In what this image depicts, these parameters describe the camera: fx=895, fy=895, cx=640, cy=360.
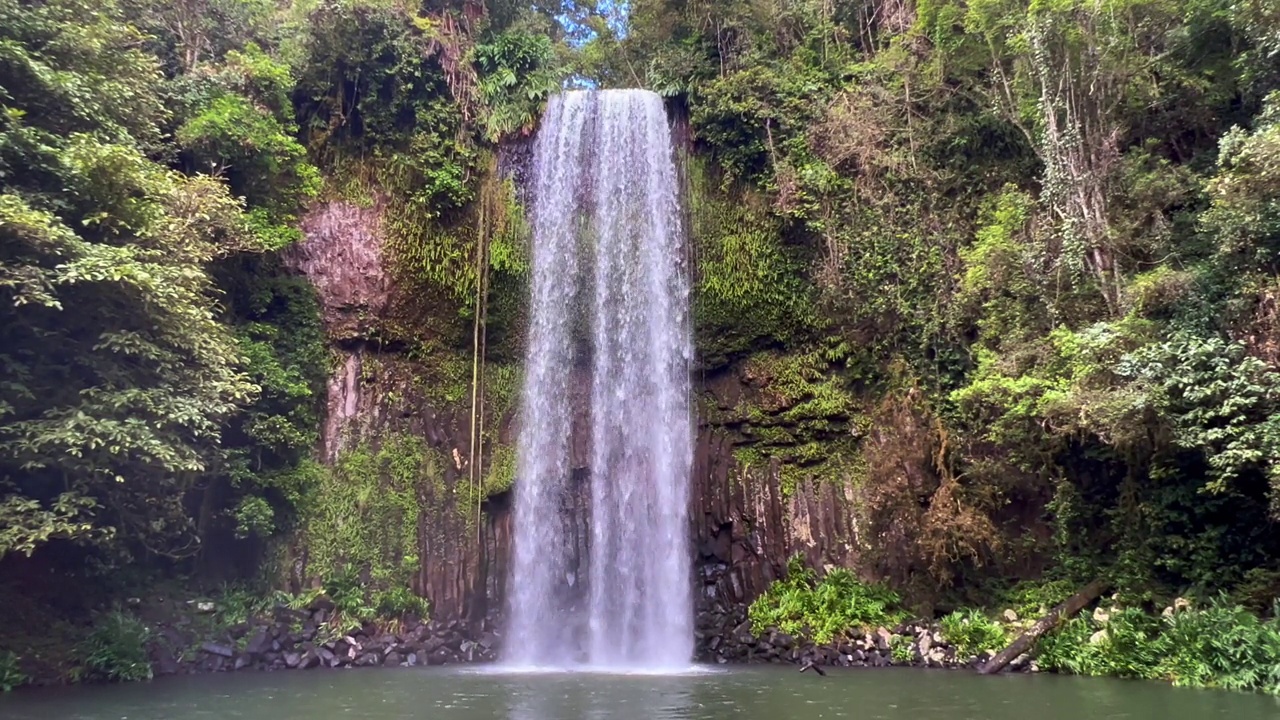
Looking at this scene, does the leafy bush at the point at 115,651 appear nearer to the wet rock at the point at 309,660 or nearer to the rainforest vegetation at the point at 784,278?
the rainforest vegetation at the point at 784,278

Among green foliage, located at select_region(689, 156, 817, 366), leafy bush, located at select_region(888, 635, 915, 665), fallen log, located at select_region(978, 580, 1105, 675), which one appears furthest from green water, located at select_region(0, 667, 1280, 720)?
green foliage, located at select_region(689, 156, 817, 366)

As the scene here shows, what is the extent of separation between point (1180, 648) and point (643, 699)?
6.31m

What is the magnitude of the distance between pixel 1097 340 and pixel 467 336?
10.8 metres

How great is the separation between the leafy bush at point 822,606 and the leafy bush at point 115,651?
8.83 m

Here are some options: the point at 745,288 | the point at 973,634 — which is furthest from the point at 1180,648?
the point at 745,288

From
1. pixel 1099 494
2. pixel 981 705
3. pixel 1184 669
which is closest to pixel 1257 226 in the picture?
pixel 1099 494

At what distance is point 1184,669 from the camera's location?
10.2m

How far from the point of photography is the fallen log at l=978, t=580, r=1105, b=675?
11.7 meters

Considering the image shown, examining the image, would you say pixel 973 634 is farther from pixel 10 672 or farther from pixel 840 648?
pixel 10 672

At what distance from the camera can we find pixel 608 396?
1631 cm

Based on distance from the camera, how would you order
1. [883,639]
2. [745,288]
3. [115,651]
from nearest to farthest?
[115,651]
[883,639]
[745,288]

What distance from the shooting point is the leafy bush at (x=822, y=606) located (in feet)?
44.7

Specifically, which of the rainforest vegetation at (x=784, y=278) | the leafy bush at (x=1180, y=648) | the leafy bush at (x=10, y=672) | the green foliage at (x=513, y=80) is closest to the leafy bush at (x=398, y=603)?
the rainforest vegetation at (x=784, y=278)

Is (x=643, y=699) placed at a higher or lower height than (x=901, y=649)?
lower
